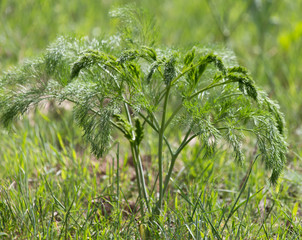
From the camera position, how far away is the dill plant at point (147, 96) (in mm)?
1581

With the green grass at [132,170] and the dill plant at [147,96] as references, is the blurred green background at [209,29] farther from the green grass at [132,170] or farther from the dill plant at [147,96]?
the dill plant at [147,96]

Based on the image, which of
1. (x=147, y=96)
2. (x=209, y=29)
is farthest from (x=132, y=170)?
(x=209, y=29)

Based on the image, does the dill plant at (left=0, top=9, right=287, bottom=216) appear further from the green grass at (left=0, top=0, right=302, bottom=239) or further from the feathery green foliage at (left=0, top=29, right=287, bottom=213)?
the green grass at (left=0, top=0, right=302, bottom=239)

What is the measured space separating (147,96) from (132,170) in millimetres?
1025

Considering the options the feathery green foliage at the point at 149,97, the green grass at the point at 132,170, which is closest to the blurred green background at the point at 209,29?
the green grass at the point at 132,170

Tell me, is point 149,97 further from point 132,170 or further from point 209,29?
point 209,29

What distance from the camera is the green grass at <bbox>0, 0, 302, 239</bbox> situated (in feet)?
6.10

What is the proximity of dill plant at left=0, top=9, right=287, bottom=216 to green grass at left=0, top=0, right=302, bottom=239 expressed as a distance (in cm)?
24

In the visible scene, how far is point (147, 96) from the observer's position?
5.90 ft

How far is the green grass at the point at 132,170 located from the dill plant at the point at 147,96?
24 centimetres

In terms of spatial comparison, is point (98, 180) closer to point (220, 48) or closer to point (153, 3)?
point (220, 48)

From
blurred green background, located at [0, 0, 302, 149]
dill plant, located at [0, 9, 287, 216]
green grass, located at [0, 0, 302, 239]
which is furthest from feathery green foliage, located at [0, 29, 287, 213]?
blurred green background, located at [0, 0, 302, 149]

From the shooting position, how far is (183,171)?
8.50 feet

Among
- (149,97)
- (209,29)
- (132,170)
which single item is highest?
(209,29)
